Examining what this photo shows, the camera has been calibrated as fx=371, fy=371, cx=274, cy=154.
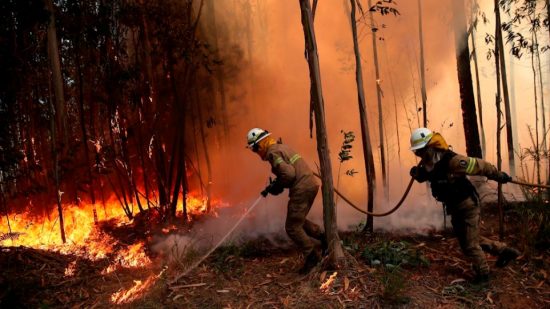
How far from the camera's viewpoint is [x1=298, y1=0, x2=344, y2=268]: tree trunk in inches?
165

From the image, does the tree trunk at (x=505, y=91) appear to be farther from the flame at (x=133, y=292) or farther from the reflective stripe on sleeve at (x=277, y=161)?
the flame at (x=133, y=292)

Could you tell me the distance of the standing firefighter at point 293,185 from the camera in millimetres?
4547

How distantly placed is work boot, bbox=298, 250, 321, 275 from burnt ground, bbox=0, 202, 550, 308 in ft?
0.37

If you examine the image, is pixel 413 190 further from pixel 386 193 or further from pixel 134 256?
pixel 134 256

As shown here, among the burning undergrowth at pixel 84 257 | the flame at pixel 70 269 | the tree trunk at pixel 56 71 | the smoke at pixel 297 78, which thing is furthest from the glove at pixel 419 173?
the tree trunk at pixel 56 71

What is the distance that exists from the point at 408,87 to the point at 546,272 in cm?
686

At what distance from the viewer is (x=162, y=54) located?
7.36 m

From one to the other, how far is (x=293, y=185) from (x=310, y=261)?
96cm

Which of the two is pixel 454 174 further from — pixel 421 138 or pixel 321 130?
pixel 321 130

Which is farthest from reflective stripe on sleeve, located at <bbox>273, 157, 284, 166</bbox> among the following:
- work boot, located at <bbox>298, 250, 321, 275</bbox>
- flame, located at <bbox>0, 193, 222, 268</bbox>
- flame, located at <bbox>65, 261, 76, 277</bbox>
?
flame, located at <bbox>65, 261, 76, 277</bbox>

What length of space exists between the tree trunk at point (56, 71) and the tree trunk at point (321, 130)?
4.59m

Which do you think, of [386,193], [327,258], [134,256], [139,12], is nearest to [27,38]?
[139,12]

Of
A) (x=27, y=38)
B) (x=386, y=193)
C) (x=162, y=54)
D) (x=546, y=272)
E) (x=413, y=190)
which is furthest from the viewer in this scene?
(x=413, y=190)

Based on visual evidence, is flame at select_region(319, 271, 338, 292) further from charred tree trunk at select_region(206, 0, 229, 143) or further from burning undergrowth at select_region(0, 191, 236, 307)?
charred tree trunk at select_region(206, 0, 229, 143)
